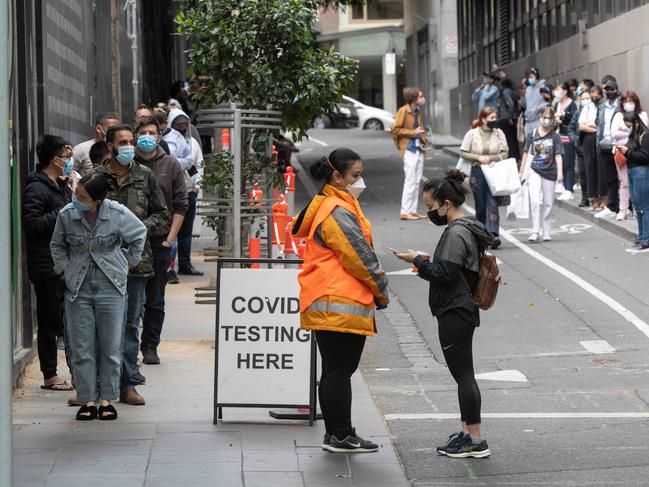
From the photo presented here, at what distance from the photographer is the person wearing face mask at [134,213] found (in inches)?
391

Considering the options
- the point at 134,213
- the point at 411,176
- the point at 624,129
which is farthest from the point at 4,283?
the point at 411,176

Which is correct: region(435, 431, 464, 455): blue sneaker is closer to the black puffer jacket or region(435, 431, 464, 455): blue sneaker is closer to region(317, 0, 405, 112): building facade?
the black puffer jacket

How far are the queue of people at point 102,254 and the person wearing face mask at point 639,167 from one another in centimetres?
Result: 783

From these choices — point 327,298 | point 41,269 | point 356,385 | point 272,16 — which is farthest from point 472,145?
point 327,298

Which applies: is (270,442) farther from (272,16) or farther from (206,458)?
(272,16)

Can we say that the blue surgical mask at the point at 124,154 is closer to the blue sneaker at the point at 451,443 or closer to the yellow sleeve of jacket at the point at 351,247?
the yellow sleeve of jacket at the point at 351,247

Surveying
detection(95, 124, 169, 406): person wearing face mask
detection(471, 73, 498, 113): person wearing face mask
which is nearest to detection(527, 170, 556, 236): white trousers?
detection(95, 124, 169, 406): person wearing face mask

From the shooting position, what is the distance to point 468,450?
829 centimetres

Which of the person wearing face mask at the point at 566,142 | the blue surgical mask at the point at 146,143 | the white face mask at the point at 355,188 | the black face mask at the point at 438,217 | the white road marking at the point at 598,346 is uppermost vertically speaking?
the person wearing face mask at the point at 566,142

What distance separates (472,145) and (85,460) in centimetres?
1160

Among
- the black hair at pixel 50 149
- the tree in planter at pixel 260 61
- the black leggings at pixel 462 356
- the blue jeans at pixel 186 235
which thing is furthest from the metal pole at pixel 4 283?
the blue jeans at pixel 186 235

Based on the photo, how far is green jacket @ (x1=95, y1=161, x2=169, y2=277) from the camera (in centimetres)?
1007

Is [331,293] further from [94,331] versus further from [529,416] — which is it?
[529,416]

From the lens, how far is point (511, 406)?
9992 mm
